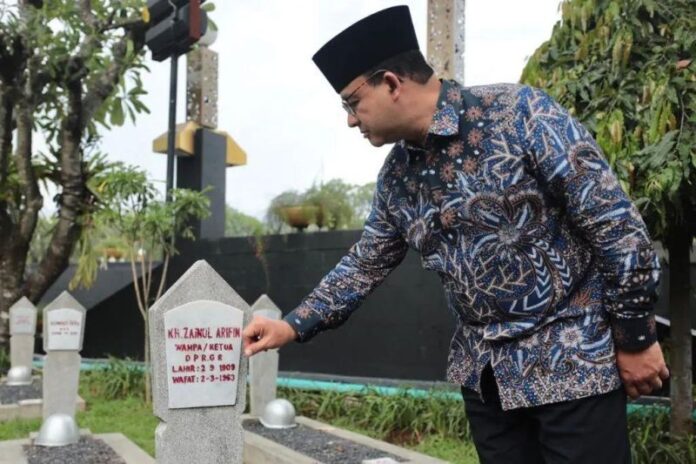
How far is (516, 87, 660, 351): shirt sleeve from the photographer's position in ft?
5.24

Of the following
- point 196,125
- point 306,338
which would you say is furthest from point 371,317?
point 306,338

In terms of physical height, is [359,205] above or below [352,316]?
above

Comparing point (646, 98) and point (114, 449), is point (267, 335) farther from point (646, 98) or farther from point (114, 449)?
point (114, 449)

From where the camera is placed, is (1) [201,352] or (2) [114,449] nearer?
(1) [201,352]

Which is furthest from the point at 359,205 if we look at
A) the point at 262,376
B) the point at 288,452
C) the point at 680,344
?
the point at 680,344

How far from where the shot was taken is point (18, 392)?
27.3 feet

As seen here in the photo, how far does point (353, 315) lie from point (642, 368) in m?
7.43

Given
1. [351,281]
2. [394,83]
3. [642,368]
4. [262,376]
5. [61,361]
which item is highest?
[394,83]

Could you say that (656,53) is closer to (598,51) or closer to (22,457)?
(598,51)

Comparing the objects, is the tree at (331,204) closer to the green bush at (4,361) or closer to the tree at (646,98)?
the green bush at (4,361)

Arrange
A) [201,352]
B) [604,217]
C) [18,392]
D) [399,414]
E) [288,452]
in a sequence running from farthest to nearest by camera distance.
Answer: [18,392], [399,414], [288,452], [201,352], [604,217]

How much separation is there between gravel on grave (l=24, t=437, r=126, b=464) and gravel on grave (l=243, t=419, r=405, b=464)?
3.86 ft

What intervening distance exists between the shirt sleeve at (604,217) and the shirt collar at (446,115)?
160mm

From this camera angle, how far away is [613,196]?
162 cm
